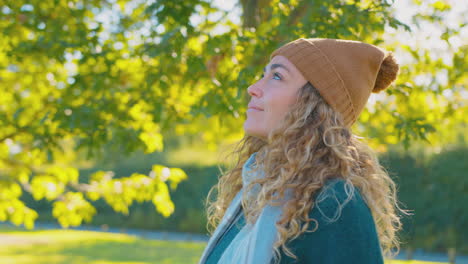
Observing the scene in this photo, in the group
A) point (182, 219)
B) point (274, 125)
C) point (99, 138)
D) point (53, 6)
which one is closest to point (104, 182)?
point (99, 138)

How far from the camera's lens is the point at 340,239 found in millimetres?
1291

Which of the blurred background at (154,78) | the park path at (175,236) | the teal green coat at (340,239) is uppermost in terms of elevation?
the teal green coat at (340,239)

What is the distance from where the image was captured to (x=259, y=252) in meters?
1.42

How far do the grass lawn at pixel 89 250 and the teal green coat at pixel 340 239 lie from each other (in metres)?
7.44

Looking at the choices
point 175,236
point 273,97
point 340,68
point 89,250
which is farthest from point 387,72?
point 175,236

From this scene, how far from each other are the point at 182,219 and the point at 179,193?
2.37ft

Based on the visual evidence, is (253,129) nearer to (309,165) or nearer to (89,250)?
(309,165)

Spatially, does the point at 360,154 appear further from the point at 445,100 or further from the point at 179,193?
the point at 179,193

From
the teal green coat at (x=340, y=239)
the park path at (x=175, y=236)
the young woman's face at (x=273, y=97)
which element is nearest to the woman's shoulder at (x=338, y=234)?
the teal green coat at (x=340, y=239)

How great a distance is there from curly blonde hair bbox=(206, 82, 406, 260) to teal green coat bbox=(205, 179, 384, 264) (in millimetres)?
27

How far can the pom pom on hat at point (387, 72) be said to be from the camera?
1817 mm

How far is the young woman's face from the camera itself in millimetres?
1656

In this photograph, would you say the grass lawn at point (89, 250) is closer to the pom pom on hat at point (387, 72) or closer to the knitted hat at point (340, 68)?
the pom pom on hat at point (387, 72)

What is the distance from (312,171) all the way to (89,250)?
10005 mm
